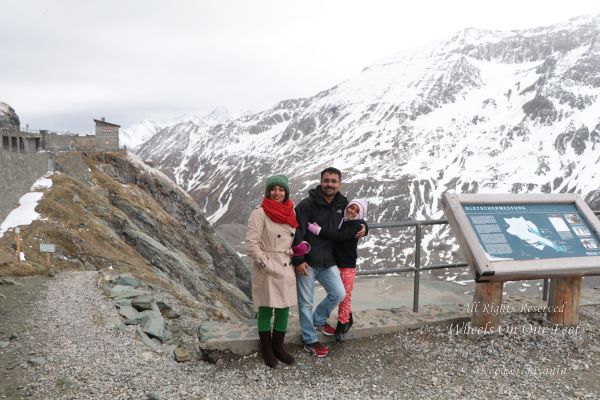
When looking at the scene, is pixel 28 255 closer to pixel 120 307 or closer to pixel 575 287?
pixel 120 307

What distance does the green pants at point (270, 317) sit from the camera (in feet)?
21.1

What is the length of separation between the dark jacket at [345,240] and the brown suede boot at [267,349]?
4.99 ft

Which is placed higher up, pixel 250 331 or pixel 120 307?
pixel 250 331

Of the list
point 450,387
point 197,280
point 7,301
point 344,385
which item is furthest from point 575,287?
point 197,280

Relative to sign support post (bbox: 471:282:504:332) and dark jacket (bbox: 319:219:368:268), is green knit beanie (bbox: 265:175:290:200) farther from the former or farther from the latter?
sign support post (bbox: 471:282:504:332)

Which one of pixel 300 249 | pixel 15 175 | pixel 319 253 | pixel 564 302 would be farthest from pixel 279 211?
pixel 15 175

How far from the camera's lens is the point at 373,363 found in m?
6.70

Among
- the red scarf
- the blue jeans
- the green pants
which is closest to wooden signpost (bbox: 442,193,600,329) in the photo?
the blue jeans

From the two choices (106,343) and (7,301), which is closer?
(106,343)

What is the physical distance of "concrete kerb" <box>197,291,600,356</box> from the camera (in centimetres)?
677

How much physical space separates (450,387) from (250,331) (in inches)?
121

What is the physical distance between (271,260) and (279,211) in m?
0.70

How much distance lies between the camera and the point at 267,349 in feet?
21.5

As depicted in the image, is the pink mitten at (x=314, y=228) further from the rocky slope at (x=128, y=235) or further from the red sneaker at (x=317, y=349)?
the rocky slope at (x=128, y=235)
